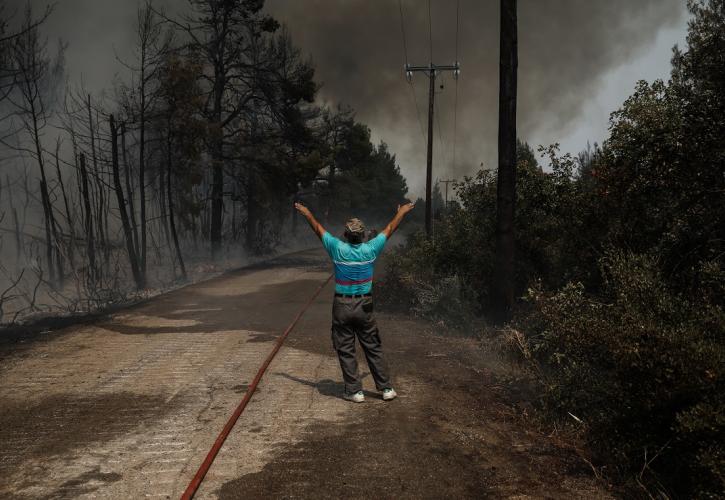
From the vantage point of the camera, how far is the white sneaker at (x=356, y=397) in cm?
636

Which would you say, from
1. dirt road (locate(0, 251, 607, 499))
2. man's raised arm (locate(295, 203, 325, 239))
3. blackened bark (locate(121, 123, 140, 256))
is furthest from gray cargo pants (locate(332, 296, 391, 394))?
blackened bark (locate(121, 123, 140, 256))

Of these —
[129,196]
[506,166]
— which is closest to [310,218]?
[506,166]

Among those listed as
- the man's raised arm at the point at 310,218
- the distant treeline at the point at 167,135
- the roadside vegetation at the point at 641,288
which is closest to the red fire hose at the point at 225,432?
the man's raised arm at the point at 310,218

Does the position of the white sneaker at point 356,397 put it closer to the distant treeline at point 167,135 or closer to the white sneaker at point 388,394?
the white sneaker at point 388,394

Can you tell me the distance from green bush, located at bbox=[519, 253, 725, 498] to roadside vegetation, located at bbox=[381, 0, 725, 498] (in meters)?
0.01

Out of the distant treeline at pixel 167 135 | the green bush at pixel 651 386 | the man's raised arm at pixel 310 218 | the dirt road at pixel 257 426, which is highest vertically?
the distant treeline at pixel 167 135

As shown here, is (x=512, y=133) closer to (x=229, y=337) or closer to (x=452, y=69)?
(x=229, y=337)

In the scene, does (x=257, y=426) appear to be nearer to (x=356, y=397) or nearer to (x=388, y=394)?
(x=356, y=397)

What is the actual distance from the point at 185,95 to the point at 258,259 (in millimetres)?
11264

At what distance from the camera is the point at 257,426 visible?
5.57 m

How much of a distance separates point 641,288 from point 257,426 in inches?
150

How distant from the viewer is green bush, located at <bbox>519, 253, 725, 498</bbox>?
3.84 meters

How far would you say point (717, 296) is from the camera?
5.39m

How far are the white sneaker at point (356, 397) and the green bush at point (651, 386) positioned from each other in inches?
81.3
